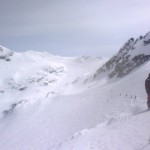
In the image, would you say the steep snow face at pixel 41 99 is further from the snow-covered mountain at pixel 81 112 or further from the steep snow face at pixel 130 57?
the steep snow face at pixel 130 57

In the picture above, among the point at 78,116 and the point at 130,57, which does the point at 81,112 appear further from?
the point at 130,57

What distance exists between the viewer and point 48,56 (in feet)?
506

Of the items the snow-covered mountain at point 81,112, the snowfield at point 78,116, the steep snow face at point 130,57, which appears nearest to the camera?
the snowfield at point 78,116

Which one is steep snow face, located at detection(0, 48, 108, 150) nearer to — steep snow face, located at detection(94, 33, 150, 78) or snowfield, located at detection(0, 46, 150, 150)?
snowfield, located at detection(0, 46, 150, 150)

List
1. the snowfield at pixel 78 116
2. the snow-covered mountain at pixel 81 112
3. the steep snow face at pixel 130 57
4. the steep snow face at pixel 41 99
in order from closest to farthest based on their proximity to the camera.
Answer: the snowfield at pixel 78 116
the snow-covered mountain at pixel 81 112
the steep snow face at pixel 41 99
the steep snow face at pixel 130 57

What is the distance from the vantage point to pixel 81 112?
41.1 meters

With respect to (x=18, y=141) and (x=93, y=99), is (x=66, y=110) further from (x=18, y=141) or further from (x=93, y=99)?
(x=18, y=141)

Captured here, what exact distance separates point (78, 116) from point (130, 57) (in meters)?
24.1

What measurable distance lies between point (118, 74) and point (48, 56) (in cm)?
10225

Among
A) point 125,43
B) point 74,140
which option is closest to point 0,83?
point 125,43

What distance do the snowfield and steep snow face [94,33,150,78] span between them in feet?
10.0

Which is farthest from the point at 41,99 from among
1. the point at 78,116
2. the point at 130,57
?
the point at 78,116

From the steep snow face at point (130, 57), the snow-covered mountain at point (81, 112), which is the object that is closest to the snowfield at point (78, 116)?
the snow-covered mountain at point (81, 112)

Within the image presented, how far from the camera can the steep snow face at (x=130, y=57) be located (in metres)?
52.1
